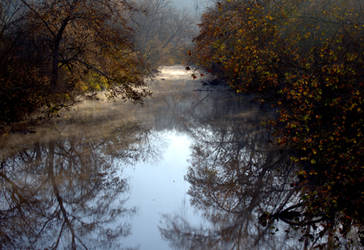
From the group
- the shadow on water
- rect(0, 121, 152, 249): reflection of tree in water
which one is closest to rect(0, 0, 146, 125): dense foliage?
the shadow on water

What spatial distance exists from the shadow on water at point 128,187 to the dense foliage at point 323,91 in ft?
2.11

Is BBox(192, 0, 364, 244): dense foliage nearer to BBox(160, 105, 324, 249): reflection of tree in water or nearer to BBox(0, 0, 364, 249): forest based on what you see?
BBox(0, 0, 364, 249): forest

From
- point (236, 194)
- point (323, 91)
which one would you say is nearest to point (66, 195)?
point (236, 194)

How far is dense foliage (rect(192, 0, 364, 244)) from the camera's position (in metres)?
7.04

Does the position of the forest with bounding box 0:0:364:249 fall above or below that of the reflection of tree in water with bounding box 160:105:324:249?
above

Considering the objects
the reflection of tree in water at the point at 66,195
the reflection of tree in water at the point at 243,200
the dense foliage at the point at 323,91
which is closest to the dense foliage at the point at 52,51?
the reflection of tree in water at the point at 66,195

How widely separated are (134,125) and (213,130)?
323 centimetres

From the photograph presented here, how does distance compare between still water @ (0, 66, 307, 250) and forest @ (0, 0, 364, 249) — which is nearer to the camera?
still water @ (0, 66, 307, 250)

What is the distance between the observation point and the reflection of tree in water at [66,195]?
21.5 feet

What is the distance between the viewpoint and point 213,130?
14625 millimetres

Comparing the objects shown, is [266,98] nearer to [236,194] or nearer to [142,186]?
[236,194]

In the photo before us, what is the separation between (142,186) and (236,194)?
224cm

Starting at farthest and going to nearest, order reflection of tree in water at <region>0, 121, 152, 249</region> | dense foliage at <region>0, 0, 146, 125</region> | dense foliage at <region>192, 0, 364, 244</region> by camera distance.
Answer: dense foliage at <region>0, 0, 146, 125</region>, dense foliage at <region>192, 0, 364, 244</region>, reflection of tree in water at <region>0, 121, 152, 249</region>

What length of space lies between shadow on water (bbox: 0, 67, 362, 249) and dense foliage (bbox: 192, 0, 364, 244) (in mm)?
644
